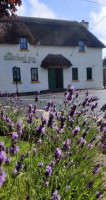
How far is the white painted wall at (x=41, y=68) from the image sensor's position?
19.1 metres

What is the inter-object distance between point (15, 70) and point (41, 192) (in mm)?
18447

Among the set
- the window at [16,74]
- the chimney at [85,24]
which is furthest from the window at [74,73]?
the chimney at [85,24]

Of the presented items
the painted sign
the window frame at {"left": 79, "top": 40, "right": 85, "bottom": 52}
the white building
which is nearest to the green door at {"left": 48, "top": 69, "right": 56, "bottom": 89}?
the white building

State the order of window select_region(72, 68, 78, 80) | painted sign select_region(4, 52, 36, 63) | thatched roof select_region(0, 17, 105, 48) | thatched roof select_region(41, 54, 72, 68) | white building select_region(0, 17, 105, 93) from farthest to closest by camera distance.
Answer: window select_region(72, 68, 78, 80) < thatched roof select_region(41, 54, 72, 68) < thatched roof select_region(0, 17, 105, 48) < white building select_region(0, 17, 105, 93) < painted sign select_region(4, 52, 36, 63)

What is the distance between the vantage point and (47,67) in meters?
Answer: 20.5

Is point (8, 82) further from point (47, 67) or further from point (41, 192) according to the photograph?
point (41, 192)

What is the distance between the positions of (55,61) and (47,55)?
1.13 m

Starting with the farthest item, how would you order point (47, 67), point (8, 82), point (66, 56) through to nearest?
point (66, 56), point (47, 67), point (8, 82)

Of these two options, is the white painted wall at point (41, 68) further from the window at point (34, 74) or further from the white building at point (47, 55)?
the window at point (34, 74)

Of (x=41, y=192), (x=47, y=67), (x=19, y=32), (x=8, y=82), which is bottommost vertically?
(x=41, y=192)

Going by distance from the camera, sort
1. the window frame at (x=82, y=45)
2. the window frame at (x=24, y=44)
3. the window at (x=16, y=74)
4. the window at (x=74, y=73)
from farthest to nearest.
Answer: the window frame at (x=82, y=45) → the window at (x=74, y=73) → the window frame at (x=24, y=44) → the window at (x=16, y=74)

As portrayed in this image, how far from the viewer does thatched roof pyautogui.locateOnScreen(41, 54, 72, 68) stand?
20.2 m

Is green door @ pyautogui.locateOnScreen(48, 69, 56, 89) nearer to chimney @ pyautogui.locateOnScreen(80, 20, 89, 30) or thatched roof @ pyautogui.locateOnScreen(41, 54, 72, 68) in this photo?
thatched roof @ pyautogui.locateOnScreen(41, 54, 72, 68)


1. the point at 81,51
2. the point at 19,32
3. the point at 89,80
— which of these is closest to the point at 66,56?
the point at 81,51
